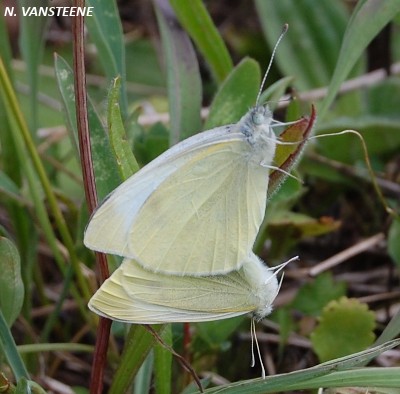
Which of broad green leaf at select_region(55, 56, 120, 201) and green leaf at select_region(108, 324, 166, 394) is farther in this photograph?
broad green leaf at select_region(55, 56, 120, 201)

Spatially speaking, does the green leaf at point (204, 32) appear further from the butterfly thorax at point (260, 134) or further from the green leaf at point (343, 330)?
the green leaf at point (343, 330)

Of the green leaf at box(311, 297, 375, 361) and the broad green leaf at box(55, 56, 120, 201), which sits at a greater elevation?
the broad green leaf at box(55, 56, 120, 201)

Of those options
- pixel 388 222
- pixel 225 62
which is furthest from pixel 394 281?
pixel 225 62

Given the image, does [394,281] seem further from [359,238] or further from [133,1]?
[133,1]

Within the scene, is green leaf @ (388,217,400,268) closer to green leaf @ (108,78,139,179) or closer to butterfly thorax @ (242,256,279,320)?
butterfly thorax @ (242,256,279,320)

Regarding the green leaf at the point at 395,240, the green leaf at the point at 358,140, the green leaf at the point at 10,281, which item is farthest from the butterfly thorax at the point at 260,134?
the green leaf at the point at 358,140

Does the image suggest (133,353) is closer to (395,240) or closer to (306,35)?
(395,240)

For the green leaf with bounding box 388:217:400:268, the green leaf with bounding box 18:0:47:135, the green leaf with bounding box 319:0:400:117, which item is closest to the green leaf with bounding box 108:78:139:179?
the green leaf with bounding box 319:0:400:117

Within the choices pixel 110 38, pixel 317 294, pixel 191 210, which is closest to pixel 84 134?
pixel 191 210
